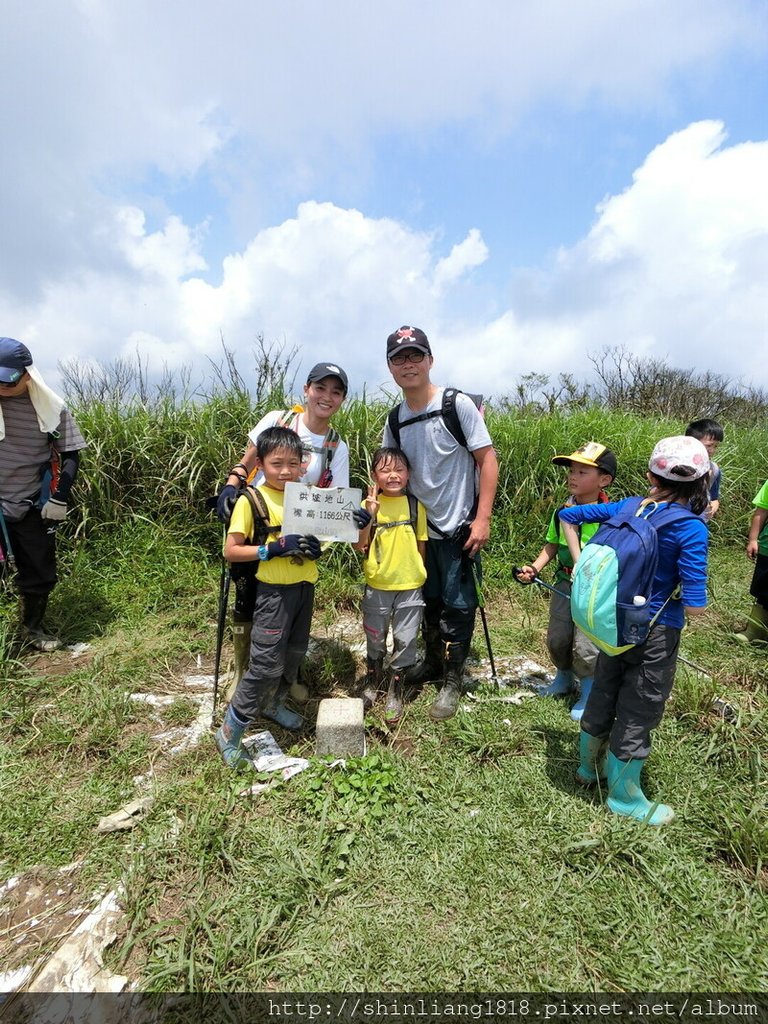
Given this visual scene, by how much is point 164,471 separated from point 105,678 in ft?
7.26

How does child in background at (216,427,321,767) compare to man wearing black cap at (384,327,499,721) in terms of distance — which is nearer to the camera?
child in background at (216,427,321,767)

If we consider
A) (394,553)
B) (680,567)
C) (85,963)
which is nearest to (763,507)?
(680,567)

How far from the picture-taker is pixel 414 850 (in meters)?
2.17

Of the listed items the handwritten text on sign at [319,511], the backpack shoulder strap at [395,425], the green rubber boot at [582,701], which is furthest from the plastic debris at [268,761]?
the backpack shoulder strap at [395,425]

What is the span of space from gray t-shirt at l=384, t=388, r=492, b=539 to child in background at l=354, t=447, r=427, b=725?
0.23 feet

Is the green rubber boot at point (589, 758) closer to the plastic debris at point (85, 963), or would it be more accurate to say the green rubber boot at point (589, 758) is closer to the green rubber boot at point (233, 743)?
the green rubber boot at point (233, 743)

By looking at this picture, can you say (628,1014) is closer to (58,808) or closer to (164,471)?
(58,808)

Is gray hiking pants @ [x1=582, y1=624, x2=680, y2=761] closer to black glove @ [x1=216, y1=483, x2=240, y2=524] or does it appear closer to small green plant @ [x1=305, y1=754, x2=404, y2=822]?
small green plant @ [x1=305, y1=754, x2=404, y2=822]

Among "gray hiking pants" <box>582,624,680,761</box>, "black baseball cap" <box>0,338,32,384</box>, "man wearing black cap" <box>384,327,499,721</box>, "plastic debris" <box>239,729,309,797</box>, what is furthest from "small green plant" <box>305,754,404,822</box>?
"black baseball cap" <box>0,338,32,384</box>

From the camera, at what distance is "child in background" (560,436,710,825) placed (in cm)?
209

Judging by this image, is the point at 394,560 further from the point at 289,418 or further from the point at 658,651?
the point at 658,651

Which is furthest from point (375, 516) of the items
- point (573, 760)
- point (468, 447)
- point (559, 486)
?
point (559, 486)

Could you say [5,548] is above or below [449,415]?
below

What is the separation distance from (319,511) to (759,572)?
11.9 feet
